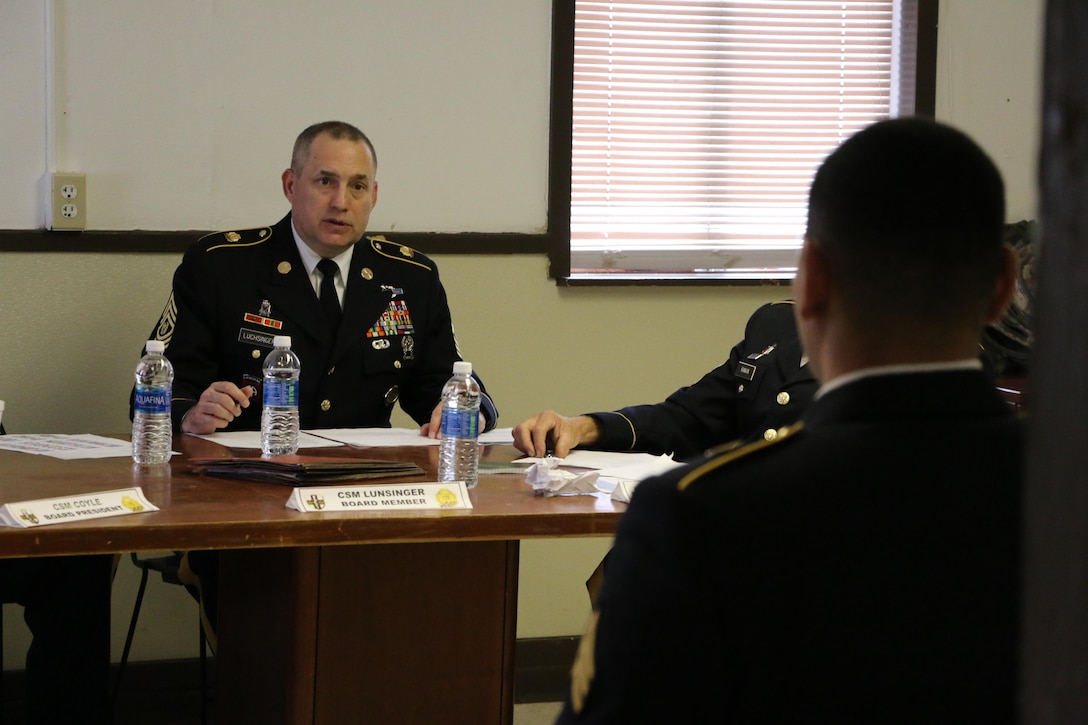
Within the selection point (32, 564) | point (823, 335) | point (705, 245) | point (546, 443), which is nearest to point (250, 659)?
point (32, 564)

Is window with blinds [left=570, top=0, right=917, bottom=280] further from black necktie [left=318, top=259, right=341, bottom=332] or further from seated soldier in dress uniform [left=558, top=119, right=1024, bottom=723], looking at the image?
seated soldier in dress uniform [left=558, top=119, right=1024, bottom=723]

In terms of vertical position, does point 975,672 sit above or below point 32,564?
above

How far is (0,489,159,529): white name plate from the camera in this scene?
1640 millimetres

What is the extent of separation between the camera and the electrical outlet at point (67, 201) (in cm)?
312

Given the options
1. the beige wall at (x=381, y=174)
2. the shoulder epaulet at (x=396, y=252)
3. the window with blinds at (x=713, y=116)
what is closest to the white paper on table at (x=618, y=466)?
the shoulder epaulet at (x=396, y=252)

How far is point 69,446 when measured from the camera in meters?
2.36

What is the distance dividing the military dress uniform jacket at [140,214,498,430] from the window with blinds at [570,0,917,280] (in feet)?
2.53

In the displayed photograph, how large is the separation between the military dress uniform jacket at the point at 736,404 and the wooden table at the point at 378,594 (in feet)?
1.37

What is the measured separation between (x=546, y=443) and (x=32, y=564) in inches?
43.8

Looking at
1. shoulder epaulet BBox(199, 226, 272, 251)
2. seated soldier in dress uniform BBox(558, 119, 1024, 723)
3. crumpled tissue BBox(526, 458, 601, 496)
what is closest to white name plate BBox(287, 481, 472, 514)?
crumpled tissue BBox(526, 458, 601, 496)

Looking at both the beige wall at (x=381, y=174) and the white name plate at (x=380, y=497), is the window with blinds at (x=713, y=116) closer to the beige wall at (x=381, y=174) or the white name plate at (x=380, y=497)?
the beige wall at (x=381, y=174)

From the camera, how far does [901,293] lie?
0.80m

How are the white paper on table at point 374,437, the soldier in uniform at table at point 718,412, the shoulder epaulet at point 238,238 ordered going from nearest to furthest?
the soldier in uniform at table at point 718,412 < the white paper on table at point 374,437 < the shoulder epaulet at point 238,238

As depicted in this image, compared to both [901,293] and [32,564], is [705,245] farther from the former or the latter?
[901,293]
